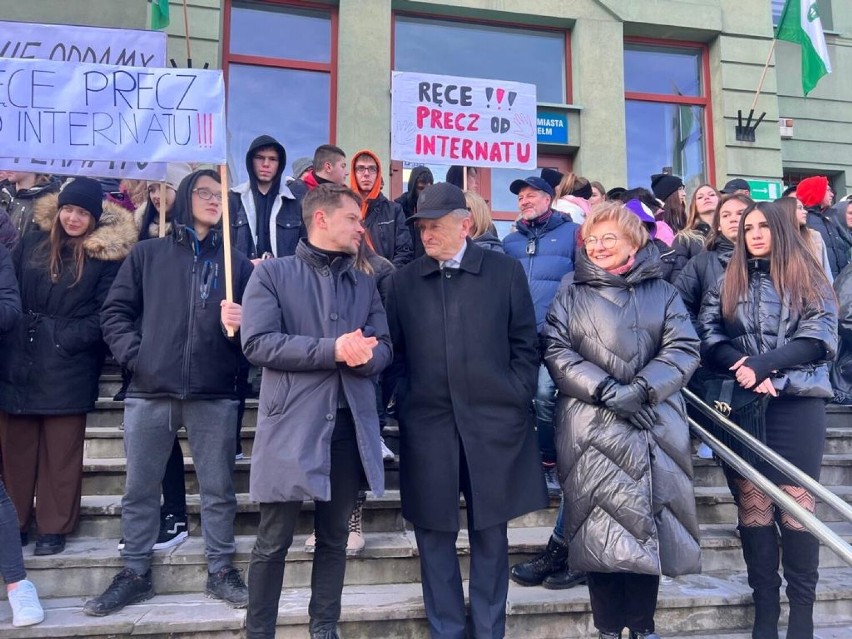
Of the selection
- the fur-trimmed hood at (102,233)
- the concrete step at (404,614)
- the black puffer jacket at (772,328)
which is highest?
the fur-trimmed hood at (102,233)

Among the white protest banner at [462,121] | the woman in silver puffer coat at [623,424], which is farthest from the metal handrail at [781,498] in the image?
the white protest banner at [462,121]

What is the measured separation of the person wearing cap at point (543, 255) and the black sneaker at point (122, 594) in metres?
2.30

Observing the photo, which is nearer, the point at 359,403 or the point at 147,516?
the point at 359,403

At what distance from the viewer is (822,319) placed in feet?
10.4

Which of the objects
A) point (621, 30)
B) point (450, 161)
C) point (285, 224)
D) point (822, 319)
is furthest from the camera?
point (621, 30)

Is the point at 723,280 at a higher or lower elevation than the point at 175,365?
higher

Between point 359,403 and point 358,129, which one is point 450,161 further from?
point 358,129

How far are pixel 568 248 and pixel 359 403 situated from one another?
188 centimetres

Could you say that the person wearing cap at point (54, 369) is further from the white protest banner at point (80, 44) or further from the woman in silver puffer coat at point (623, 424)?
the woman in silver puffer coat at point (623, 424)

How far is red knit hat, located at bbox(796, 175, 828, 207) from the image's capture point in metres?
5.86

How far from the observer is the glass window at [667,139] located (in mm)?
9805

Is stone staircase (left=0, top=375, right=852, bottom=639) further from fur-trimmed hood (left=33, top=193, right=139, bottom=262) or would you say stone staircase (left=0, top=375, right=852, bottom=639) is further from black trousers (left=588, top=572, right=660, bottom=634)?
fur-trimmed hood (left=33, top=193, right=139, bottom=262)

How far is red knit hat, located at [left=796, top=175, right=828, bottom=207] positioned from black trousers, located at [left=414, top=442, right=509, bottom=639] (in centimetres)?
478

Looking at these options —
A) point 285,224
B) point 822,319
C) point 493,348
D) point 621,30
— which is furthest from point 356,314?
point 621,30
